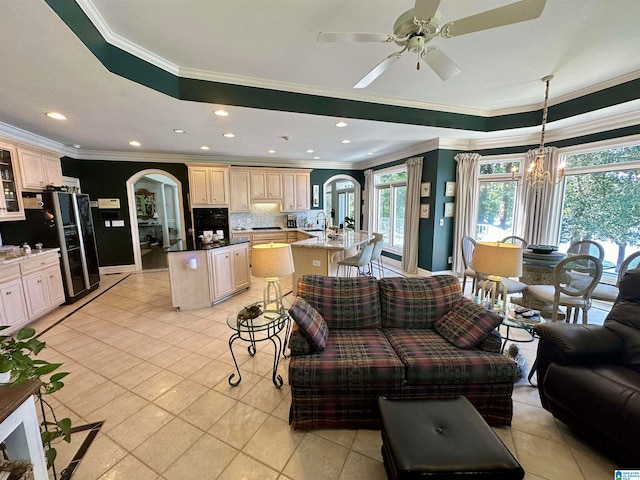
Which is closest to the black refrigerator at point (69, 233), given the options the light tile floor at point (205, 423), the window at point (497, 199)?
the light tile floor at point (205, 423)

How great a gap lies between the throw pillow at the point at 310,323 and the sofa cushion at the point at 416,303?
65cm

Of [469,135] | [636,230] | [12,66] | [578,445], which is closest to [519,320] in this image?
[578,445]

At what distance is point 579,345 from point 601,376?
0.61ft

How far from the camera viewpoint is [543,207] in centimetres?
442

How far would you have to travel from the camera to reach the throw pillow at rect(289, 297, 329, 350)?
5.96 feet

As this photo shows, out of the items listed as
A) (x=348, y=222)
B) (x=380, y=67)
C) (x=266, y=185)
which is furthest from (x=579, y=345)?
(x=266, y=185)

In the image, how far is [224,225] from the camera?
643 cm

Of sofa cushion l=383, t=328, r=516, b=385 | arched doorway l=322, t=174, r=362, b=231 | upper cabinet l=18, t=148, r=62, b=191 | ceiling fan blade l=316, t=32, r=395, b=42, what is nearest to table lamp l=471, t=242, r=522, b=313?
sofa cushion l=383, t=328, r=516, b=385

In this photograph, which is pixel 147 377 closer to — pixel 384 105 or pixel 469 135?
pixel 384 105

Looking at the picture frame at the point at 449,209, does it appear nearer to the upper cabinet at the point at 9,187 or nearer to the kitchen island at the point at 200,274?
the kitchen island at the point at 200,274

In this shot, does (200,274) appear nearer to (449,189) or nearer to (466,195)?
(449,189)

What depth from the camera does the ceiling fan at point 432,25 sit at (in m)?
1.43

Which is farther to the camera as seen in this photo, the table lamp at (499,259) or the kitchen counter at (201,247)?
the kitchen counter at (201,247)

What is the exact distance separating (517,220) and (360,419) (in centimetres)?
486
